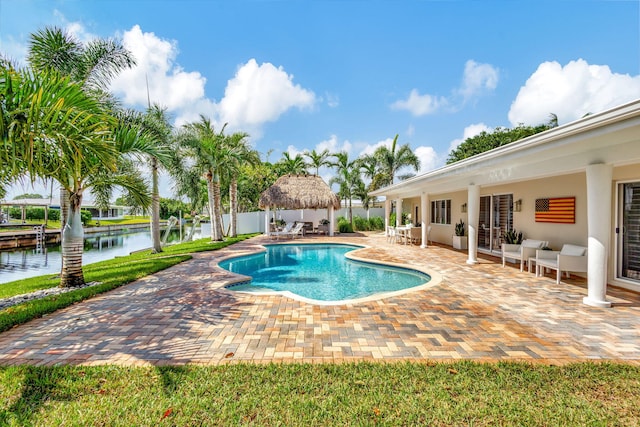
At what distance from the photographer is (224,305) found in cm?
549

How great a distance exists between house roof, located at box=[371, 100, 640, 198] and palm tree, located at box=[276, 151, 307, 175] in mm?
21085

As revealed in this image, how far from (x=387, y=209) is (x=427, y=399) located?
61.4 ft

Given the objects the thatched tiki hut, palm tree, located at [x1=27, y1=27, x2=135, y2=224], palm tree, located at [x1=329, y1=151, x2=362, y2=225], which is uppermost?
palm tree, located at [x1=27, y1=27, x2=135, y2=224]

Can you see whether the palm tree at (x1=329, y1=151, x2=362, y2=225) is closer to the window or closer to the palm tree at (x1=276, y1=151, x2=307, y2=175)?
the palm tree at (x1=276, y1=151, x2=307, y2=175)

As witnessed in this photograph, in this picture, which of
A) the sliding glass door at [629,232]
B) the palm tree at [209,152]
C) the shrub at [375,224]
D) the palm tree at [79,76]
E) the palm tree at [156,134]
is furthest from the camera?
the shrub at [375,224]

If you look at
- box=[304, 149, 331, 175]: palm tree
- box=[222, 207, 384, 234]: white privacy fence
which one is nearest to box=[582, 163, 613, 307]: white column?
box=[222, 207, 384, 234]: white privacy fence

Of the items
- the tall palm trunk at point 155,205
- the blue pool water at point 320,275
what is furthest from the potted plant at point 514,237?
the tall palm trunk at point 155,205

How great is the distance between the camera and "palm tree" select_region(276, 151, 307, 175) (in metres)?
28.3

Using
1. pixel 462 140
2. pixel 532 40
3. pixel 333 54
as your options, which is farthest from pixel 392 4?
pixel 462 140

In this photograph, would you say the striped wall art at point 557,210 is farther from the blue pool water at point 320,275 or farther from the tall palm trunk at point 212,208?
the tall palm trunk at point 212,208

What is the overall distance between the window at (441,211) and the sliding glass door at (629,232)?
8.33 m

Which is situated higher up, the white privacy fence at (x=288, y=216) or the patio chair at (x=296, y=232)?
the white privacy fence at (x=288, y=216)

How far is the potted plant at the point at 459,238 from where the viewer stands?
1310 cm

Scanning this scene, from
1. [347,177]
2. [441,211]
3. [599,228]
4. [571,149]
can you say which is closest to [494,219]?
[441,211]
